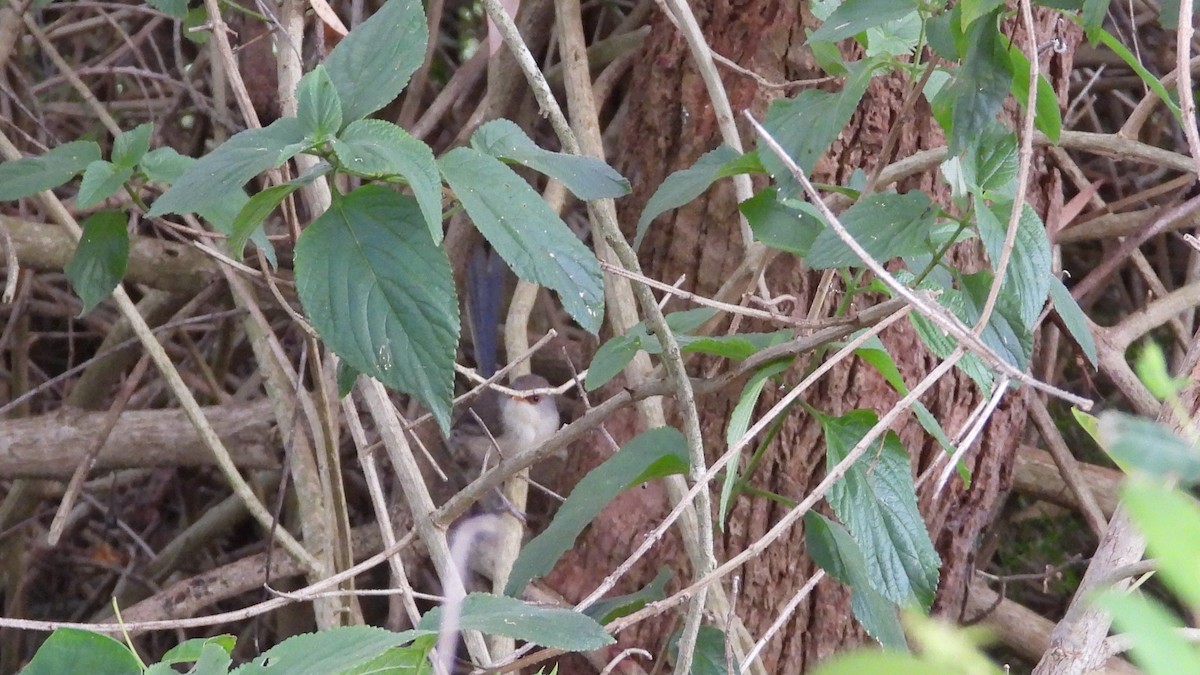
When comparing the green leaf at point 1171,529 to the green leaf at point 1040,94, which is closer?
the green leaf at point 1171,529

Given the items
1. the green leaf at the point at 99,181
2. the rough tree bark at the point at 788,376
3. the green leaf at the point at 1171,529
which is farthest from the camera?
the rough tree bark at the point at 788,376

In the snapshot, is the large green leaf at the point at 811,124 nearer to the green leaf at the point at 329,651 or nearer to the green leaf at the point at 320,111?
the green leaf at the point at 320,111

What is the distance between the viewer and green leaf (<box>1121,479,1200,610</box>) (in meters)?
0.23

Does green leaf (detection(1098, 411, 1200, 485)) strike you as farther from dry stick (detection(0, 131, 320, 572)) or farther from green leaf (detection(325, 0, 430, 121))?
dry stick (detection(0, 131, 320, 572))

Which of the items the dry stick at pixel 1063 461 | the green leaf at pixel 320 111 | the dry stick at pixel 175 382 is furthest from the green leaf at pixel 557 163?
the dry stick at pixel 1063 461

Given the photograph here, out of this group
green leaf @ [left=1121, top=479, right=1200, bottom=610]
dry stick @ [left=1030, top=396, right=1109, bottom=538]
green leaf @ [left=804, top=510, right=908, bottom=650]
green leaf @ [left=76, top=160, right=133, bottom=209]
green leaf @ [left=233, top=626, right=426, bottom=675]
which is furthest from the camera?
dry stick @ [left=1030, top=396, right=1109, bottom=538]

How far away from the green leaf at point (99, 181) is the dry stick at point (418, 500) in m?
0.32

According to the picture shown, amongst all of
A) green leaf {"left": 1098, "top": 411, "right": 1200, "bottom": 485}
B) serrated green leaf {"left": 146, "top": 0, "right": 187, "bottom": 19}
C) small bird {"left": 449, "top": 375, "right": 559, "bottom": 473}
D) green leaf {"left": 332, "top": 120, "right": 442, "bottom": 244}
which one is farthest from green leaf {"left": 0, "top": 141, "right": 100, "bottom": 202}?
small bird {"left": 449, "top": 375, "right": 559, "bottom": 473}

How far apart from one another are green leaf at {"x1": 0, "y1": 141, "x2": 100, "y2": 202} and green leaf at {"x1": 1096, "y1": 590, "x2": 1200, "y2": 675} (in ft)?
3.71

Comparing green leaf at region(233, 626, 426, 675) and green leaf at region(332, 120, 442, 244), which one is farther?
green leaf at region(332, 120, 442, 244)

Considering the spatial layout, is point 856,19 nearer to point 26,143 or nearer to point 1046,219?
point 1046,219

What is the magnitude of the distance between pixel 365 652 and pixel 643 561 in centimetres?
99

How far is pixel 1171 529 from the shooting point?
8.9 inches

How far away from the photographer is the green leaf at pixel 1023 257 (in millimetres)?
854
